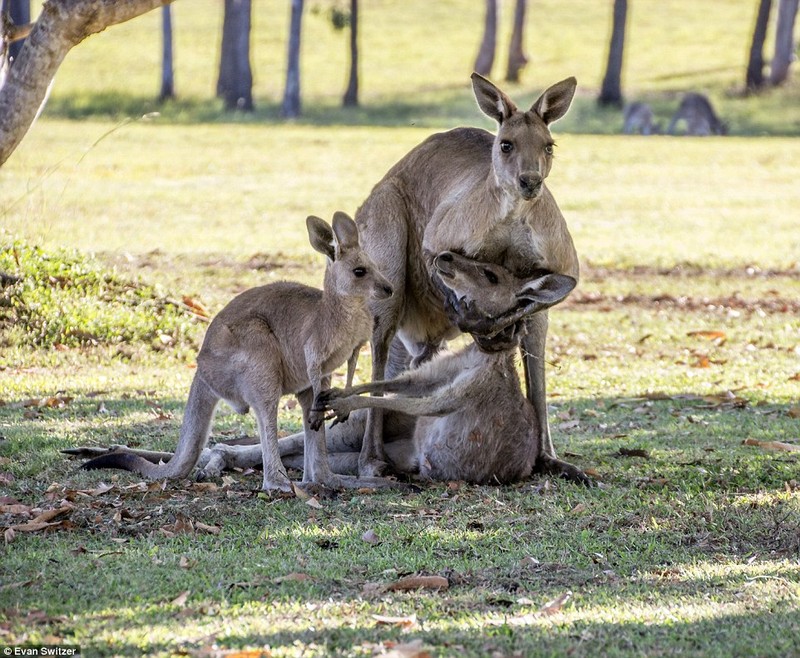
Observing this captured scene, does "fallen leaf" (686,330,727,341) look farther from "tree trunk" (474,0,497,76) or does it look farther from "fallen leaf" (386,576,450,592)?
"tree trunk" (474,0,497,76)

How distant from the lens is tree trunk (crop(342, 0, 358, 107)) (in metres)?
32.8

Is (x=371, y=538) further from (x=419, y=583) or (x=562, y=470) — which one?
(x=562, y=470)

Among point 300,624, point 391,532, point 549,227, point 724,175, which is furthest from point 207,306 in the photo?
point 724,175

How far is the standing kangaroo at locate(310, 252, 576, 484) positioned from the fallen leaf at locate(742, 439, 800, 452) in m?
1.54

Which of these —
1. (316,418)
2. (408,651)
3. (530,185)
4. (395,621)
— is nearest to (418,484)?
(316,418)

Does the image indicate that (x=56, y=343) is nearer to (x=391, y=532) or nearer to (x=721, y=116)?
(x=391, y=532)

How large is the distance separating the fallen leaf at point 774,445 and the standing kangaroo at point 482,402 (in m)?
1.54

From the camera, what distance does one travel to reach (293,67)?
100 feet

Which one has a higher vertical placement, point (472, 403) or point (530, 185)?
point (530, 185)

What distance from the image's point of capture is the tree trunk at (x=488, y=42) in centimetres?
3647

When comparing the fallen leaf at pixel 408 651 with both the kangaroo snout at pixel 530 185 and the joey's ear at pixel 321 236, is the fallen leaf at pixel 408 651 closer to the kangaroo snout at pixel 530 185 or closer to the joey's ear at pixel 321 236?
the joey's ear at pixel 321 236

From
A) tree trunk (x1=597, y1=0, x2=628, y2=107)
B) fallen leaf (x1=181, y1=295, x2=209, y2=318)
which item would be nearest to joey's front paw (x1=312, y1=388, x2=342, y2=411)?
fallen leaf (x1=181, y1=295, x2=209, y2=318)

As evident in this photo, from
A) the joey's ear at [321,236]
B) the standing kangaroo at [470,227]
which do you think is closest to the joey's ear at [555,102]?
the standing kangaroo at [470,227]

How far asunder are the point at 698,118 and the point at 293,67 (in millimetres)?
10282
